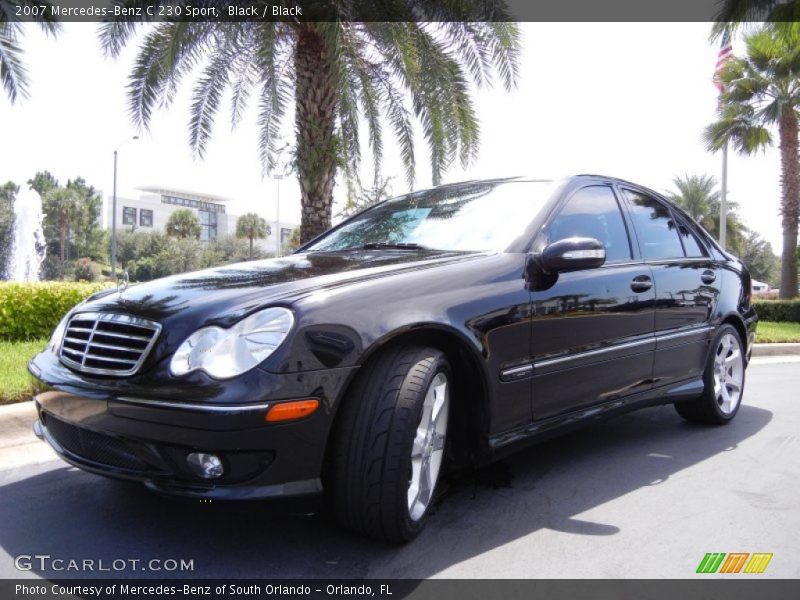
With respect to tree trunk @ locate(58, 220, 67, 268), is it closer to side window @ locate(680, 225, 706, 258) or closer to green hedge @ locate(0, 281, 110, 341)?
green hedge @ locate(0, 281, 110, 341)

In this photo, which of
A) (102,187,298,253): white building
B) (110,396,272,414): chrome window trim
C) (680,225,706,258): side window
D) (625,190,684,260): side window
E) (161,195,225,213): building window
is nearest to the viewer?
(110,396,272,414): chrome window trim

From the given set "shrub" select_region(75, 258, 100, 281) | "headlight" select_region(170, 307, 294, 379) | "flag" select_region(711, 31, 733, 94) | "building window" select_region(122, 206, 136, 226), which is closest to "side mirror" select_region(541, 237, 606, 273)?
"headlight" select_region(170, 307, 294, 379)

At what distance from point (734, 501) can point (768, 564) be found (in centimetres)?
72

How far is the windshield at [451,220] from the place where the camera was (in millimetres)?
3533

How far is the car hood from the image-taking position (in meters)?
2.56

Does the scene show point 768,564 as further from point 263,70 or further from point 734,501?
point 263,70

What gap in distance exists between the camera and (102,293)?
10.6ft

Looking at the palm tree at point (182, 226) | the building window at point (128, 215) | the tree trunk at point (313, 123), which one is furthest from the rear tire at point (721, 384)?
the building window at point (128, 215)

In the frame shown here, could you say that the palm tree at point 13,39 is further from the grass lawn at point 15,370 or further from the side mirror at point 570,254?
the side mirror at point 570,254

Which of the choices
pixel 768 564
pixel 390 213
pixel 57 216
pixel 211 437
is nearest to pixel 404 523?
pixel 211 437

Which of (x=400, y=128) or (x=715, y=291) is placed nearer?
(x=715, y=291)

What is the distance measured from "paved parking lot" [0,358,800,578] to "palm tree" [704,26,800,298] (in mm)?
20296

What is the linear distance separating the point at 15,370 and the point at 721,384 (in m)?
5.25

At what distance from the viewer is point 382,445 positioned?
8.34 feet
